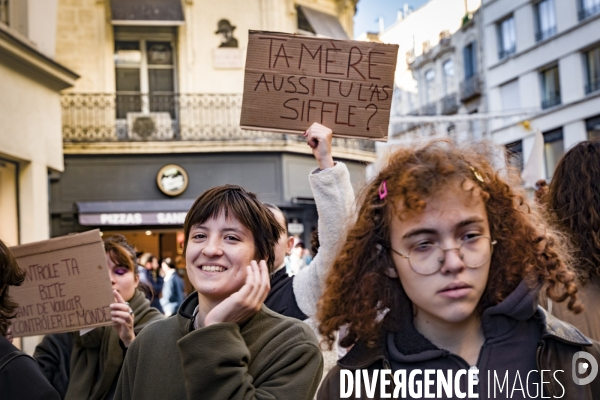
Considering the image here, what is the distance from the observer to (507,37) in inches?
1494

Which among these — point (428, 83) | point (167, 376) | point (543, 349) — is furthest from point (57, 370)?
point (428, 83)

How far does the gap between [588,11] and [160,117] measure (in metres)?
18.9

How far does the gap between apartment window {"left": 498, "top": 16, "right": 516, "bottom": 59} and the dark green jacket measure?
35844 mm

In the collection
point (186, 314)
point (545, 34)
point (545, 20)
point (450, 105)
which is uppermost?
point (545, 20)

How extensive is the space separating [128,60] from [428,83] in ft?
108

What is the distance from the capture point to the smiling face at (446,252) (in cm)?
231

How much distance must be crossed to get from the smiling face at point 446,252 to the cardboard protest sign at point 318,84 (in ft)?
6.75

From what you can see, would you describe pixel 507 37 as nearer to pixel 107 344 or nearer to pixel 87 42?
pixel 87 42

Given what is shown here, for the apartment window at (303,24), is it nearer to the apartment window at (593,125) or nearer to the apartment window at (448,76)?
the apartment window at (593,125)

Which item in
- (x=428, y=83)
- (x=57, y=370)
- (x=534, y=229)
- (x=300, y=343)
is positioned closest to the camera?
(x=534, y=229)

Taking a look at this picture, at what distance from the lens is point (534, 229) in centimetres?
254

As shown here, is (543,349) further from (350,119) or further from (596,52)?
(596,52)

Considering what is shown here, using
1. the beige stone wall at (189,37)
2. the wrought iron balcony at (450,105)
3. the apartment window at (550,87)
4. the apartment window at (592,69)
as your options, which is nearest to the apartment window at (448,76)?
the wrought iron balcony at (450,105)

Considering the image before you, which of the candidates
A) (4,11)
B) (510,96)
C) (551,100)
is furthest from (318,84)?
(510,96)
